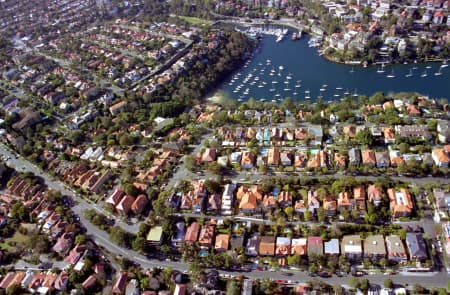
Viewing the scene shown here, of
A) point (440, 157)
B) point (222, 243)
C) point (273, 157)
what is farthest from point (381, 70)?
point (222, 243)

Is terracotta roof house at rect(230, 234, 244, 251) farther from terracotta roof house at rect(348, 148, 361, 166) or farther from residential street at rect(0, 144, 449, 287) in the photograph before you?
terracotta roof house at rect(348, 148, 361, 166)

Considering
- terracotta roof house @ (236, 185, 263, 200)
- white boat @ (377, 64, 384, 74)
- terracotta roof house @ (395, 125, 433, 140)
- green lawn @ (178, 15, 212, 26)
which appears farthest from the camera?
green lawn @ (178, 15, 212, 26)

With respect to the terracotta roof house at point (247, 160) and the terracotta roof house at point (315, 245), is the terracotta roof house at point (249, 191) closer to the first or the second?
the terracotta roof house at point (247, 160)

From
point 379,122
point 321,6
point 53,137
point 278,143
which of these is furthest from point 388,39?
point 53,137

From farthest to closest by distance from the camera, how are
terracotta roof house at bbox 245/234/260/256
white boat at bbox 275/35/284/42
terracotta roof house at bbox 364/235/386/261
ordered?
1. white boat at bbox 275/35/284/42
2. terracotta roof house at bbox 245/234/260/256
3. terracotta roof house at bbox 364/235/386/261

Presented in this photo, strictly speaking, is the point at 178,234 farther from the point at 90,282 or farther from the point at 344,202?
the point at 344,202

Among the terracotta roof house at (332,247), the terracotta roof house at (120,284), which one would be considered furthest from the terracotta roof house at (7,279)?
the terracotta roof house at (332,247)

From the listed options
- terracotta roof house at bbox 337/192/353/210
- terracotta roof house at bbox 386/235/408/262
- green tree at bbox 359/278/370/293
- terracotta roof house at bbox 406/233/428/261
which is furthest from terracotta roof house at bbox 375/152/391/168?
green tree at bbox 359/278/370/293
